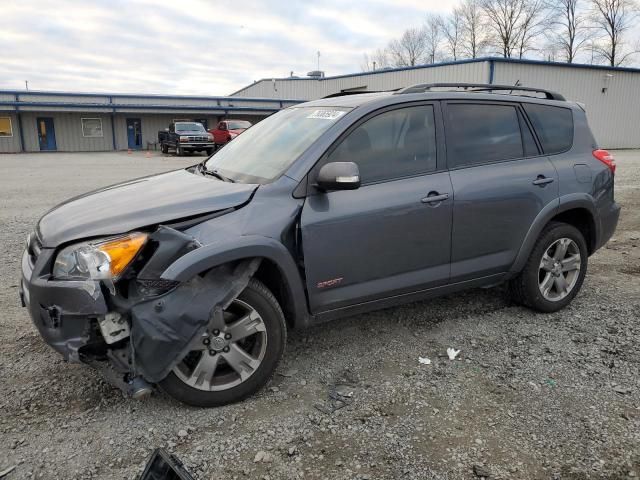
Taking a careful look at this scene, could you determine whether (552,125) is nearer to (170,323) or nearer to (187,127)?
(170,323)

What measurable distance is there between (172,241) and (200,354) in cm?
69

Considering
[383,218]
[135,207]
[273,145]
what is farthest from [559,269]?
[135,207]

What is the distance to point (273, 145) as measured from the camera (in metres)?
3.70

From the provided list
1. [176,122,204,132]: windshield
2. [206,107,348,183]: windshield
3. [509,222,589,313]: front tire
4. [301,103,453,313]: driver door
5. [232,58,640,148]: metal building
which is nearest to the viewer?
[301,103,453,313]: driver door

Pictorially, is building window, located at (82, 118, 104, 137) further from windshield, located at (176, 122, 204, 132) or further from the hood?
the hood

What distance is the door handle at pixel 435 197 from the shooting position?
3541mm

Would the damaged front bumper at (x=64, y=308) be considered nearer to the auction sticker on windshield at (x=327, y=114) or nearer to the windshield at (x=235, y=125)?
the auction sticker on windshield at (x=327, y=114)

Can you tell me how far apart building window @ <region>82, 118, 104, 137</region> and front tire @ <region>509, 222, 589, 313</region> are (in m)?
38.2

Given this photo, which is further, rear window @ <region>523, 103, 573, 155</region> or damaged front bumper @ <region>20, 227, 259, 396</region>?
rear window @ <region>523, 103, 573, 155</region>

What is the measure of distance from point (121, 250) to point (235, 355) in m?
0.88

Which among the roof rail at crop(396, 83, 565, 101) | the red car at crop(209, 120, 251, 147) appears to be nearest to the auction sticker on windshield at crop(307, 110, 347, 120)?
the roof rail at crop(396, 83, 565, 101)

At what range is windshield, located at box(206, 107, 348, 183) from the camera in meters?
3.40

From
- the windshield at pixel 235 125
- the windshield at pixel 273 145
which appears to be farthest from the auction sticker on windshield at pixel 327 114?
the windshield at pixel 235 125

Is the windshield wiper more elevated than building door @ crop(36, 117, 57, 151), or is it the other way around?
building door @ crop(36, 117, 57, 151)
